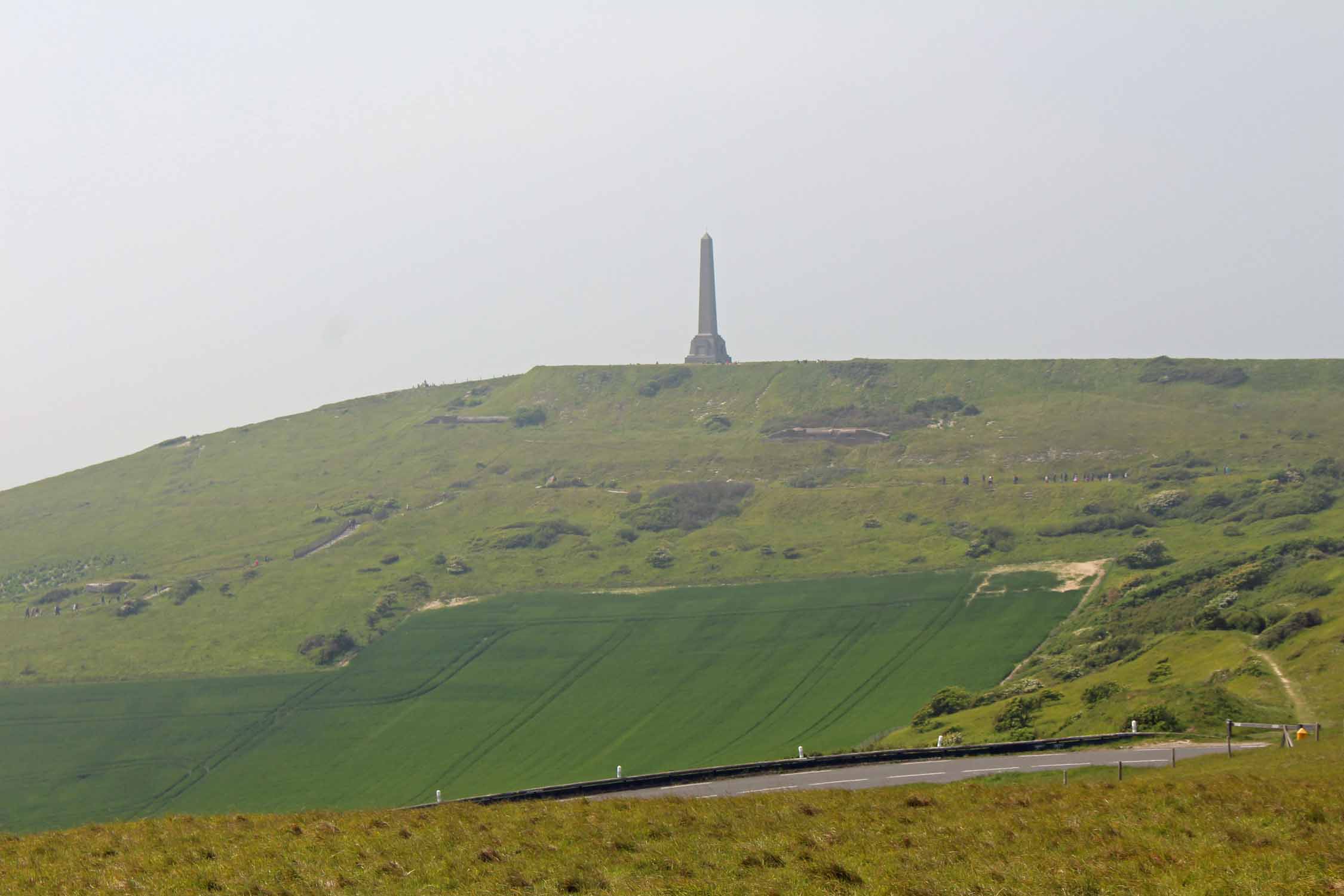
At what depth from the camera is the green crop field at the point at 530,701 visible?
3543 inches

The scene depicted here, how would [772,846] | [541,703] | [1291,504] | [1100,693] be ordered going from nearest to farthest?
[772,846]
[1100,693]
[541,703]
[1291,504]

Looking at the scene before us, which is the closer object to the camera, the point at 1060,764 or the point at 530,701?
the point at 1060,764

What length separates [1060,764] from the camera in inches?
1935

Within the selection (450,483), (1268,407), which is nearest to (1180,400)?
(1268,407)

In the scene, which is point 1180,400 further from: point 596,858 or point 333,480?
point 596,858

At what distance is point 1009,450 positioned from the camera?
175m

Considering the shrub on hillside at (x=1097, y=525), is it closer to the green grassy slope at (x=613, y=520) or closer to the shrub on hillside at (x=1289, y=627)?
the green grassy slope at (x=613, y=520)

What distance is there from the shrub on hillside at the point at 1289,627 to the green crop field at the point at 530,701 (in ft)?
84.8

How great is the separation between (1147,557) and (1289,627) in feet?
172

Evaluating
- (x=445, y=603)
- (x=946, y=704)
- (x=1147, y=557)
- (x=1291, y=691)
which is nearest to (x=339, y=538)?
(x=445, y=603)

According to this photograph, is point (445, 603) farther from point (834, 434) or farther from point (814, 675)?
point (834, 434)

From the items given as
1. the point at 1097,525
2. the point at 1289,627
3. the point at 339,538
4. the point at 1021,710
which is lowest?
the point at 1021,710

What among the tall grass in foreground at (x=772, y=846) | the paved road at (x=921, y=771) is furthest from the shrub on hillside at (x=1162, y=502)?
the tall grass in foreground at (x=772, y=846)

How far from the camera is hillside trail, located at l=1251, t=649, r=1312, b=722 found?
54.2m
